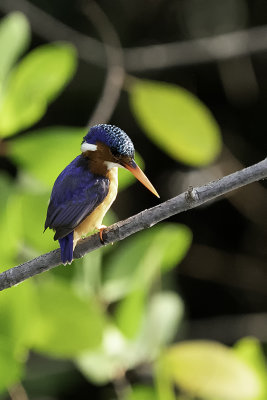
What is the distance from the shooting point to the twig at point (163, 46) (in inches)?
106

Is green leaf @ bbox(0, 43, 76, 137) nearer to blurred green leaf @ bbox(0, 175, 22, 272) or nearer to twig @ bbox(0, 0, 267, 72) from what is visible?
blurred green leaf @ bbox(0, 175, 22, 272)

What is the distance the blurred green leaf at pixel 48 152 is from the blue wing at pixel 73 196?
3 centimetres

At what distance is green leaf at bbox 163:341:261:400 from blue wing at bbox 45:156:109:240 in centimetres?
47

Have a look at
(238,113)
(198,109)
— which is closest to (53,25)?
(238,113)

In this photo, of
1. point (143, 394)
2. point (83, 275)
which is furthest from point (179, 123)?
point (143, 394)

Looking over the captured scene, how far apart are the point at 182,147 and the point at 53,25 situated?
129cm

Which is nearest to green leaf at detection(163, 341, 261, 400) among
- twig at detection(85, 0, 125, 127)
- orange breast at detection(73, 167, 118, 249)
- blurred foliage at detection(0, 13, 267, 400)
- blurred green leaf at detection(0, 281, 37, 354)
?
blurred foliage at detection(0, 13, 267, 400)

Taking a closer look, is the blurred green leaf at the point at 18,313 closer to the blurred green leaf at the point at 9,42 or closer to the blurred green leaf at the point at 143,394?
the blurred green leaf at the point at 143,394

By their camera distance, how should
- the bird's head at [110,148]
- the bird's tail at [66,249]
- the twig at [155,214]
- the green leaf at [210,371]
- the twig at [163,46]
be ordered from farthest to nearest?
the twig at [163,46]
the green leaf at [210,371]
the bird's head at [110,148]
the bird's tail at [66,249]
the twig at [155,214]

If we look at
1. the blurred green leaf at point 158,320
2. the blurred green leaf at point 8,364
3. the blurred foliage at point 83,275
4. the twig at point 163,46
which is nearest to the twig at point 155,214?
the blurred foliage at point 83,275

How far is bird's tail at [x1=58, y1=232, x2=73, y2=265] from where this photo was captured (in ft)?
3.72

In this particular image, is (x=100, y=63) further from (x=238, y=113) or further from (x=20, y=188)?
(x=20, y=188)

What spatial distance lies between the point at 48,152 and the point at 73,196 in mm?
118

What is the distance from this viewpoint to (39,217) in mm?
1500
